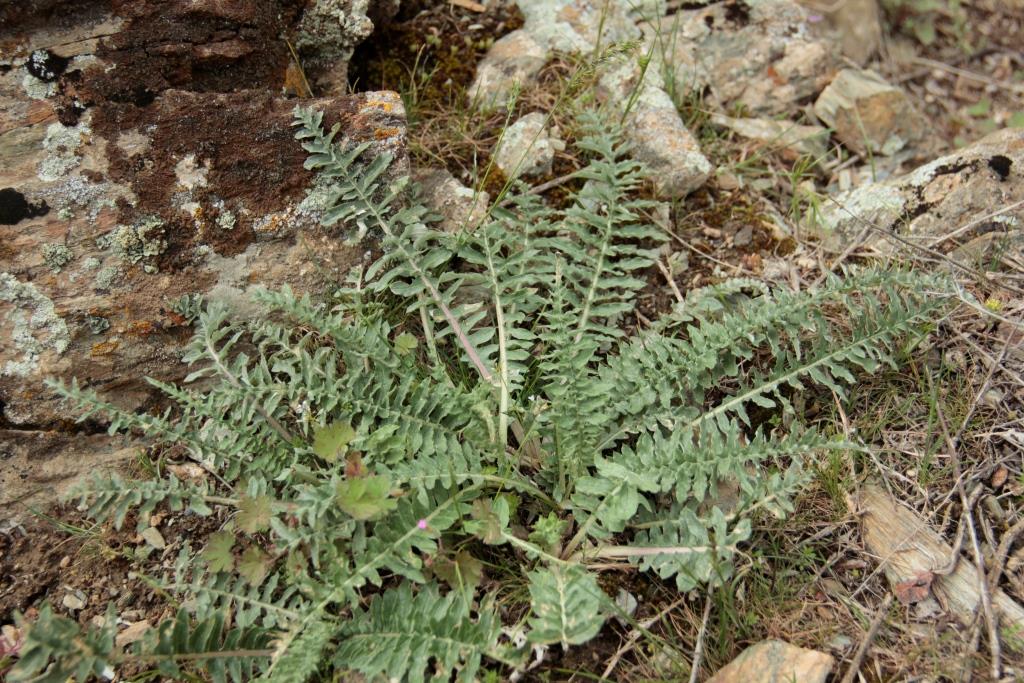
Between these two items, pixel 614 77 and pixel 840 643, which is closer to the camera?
pixel 840 643

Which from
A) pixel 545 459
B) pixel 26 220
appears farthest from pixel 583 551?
pixel 26 220

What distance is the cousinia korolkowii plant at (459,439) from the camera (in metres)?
2.16

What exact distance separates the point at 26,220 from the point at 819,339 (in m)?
2.74

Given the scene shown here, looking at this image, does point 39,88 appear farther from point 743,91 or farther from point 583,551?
point 743,91

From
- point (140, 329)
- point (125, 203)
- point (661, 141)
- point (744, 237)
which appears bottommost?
point (744, 237)

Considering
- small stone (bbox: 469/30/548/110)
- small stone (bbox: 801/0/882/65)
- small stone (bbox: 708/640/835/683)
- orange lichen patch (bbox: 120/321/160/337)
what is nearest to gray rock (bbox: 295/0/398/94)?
small stone (bbox: 469/30/548/110)

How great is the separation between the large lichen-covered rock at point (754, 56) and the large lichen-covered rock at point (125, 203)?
Answer: 71.2 inches

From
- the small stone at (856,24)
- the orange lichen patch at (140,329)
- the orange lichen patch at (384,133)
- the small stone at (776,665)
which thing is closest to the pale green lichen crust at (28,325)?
the orange lichen patch at (140,329)

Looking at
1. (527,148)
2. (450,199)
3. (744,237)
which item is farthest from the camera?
(744,237)

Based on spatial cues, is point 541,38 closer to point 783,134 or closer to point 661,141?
point 661,141

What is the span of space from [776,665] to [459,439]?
125 centimetres

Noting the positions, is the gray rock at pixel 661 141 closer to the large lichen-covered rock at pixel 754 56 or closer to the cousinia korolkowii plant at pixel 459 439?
the cousinia korolkowii plant at pixel 459 439

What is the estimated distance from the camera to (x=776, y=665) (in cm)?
213

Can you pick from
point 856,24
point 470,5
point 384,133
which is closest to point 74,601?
point 384,133
